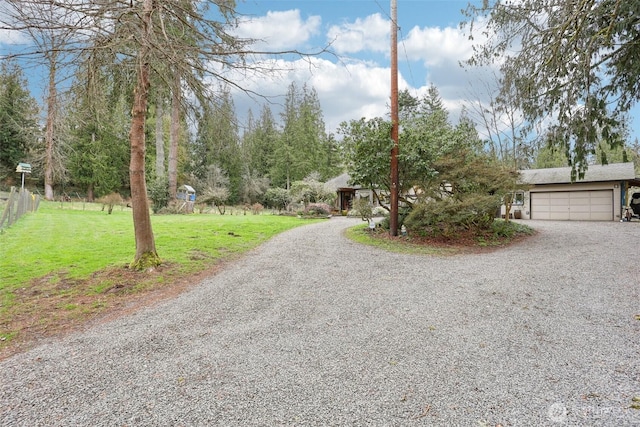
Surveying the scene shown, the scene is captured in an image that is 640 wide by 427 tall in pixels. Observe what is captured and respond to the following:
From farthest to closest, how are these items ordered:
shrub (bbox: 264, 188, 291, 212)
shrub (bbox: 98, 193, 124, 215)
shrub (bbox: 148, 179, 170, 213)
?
shrub (bbox: 264, 188, 291, 212)
shrub (bbox: 148, 179, 170, 213)
shrub (bbox: 98, 193, 124, 215)

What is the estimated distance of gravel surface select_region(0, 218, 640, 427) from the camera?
2129 mm

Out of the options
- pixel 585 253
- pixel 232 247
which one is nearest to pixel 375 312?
pixel 232 247

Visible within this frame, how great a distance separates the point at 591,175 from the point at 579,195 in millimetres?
1282

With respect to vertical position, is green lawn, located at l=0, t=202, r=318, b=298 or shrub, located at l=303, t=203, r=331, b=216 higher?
shrub, located at l=303, t=203, r=331, b=216

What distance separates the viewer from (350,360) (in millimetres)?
Answer: 2832

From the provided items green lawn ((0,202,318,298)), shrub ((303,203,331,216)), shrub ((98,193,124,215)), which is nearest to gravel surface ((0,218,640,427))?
green lawn ((0,202,318,298))

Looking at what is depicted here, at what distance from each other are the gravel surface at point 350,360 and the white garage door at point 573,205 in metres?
15.0

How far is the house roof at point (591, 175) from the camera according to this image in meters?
16.1

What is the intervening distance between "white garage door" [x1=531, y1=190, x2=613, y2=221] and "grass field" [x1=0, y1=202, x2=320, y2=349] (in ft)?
55.9

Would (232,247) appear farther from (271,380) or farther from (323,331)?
(271,380)

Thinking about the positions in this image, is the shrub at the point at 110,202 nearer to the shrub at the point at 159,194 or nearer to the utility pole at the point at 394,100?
the shrub at the point at 159,194

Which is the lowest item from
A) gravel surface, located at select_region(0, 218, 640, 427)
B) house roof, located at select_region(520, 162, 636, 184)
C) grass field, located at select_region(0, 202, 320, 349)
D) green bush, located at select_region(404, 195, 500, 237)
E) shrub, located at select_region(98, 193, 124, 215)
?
gravel surface, located at select_region(0, 218, 640, 427)

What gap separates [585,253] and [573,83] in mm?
4631

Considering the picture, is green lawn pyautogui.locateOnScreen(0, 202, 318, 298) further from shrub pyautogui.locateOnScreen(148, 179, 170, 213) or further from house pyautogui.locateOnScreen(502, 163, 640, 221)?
house pyautogui.locateOnScreen(502, 163, 640, 221)
